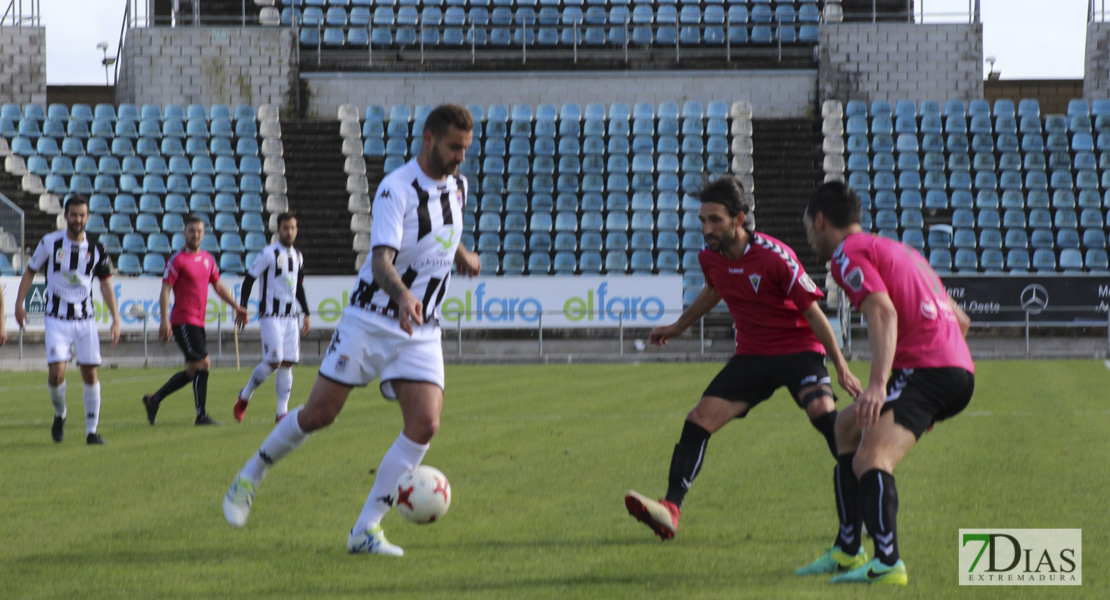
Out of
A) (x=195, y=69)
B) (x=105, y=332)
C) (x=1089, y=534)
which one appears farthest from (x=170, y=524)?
(x=195, y=69)

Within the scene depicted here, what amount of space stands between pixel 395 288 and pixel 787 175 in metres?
23.5

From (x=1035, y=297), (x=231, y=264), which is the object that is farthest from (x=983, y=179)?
(x=231, y=264)

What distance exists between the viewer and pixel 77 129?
92.7ft

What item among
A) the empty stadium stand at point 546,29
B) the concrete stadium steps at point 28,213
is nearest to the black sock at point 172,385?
the concrete stadium steps at point 28,213

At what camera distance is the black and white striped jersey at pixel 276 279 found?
12.0 m

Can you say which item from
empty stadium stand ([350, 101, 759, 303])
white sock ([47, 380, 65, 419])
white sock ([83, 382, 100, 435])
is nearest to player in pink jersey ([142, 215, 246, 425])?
white sock ([47, 380, 65, 419])

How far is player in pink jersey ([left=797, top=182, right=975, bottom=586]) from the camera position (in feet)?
15.1

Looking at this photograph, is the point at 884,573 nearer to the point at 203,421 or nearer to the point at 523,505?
the point at 523,505

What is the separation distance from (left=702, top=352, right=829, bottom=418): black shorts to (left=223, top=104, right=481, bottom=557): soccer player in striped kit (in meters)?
1.42

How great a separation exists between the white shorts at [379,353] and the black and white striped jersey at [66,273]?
5.33m

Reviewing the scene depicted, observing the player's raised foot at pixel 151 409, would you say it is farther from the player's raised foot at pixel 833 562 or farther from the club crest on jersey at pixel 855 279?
the club crest on jersey at pixel 855 279

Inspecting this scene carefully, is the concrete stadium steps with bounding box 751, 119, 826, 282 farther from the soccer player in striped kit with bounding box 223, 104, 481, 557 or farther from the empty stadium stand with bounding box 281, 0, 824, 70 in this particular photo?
the soccer player in striped kit with bounding box 223, 104, 481, 557

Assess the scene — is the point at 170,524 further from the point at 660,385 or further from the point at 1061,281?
the point at 1061,281

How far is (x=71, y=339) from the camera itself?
Answer: 1023 cm
